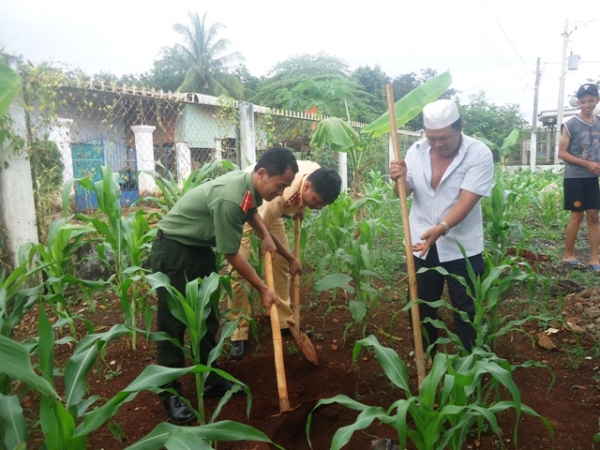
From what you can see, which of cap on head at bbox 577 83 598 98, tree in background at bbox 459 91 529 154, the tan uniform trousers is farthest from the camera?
tree in background at bbox 459 91 529 154

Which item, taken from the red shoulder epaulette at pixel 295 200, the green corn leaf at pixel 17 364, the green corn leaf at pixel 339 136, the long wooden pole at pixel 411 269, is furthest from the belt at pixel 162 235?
the green corn leaf at pixel 339 136

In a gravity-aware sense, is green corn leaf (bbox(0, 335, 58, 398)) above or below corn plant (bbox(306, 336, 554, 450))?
above

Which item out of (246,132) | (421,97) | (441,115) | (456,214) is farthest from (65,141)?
(456,214)

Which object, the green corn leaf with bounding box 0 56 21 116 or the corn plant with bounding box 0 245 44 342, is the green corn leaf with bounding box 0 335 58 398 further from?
the corn plant with bounding box 0 245 44 342

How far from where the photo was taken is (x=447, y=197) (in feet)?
7.59

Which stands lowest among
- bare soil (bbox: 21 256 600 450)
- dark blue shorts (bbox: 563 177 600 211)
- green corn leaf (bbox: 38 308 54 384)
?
bare soil (bbox: 21 256 600 450)

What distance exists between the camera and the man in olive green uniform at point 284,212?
8.52 ft

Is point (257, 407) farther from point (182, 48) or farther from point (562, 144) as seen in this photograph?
point (182, 48)

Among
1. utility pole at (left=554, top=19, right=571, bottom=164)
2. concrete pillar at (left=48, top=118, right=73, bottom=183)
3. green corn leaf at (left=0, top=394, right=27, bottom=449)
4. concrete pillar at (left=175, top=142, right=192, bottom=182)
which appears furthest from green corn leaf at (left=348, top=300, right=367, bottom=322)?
utility pole at (left=554, top=19, right=571, bottom=164)

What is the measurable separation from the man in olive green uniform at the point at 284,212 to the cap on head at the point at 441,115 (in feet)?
2.21

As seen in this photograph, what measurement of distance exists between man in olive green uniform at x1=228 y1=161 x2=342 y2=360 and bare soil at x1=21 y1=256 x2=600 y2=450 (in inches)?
6.9

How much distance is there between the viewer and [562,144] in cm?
418

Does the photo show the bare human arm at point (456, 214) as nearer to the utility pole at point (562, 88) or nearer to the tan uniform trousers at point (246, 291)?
the tan uniform trousers at point (246, 291)

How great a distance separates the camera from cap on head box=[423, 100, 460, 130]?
214cm
